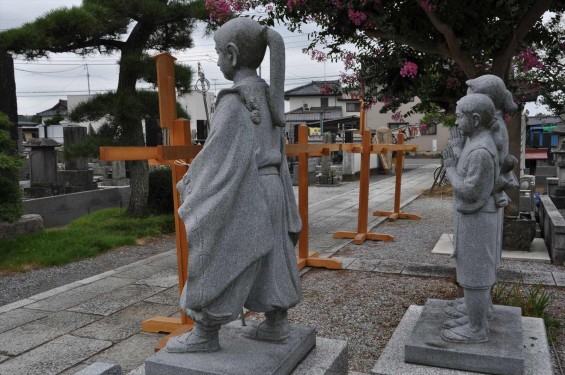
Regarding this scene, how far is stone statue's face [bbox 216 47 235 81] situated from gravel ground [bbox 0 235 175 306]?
456 cm

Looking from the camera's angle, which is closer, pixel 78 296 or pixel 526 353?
pixel 526 353

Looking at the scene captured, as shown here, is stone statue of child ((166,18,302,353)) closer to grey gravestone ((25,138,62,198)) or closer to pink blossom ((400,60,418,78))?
pink blossom ((400,60,418,78))

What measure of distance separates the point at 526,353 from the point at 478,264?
0.71 m

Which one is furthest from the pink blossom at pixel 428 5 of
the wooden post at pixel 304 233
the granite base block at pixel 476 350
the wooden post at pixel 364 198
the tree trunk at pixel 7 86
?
the tree trunk at pixel 7 86

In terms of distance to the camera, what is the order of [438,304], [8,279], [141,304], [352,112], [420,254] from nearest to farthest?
[438,304]
[141,304]
[8,279]
[420,254]
[352,112]

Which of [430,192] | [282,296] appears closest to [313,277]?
[282,296]

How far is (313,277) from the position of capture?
20.8 ft

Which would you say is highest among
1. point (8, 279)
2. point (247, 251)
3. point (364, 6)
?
point (364, 6)

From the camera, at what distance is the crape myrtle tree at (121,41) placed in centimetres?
886

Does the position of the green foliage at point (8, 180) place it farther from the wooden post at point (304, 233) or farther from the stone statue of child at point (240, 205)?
the stone statue of child at point (240, 205)

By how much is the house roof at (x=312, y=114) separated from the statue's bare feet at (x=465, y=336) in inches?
1368

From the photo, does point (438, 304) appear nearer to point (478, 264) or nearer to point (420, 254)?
point (478, 264)

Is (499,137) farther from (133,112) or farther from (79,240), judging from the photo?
(133,112)

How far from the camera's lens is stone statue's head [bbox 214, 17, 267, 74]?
2537mm
